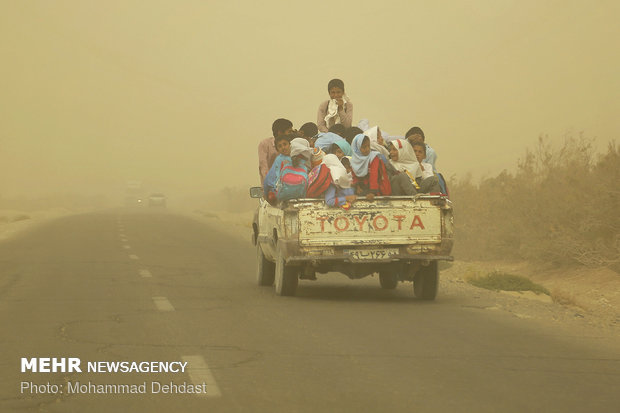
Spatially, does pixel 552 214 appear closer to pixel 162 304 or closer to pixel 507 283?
pixel 507 283

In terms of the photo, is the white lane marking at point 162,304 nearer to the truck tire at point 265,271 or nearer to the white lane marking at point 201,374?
the truck tire at point 265,271

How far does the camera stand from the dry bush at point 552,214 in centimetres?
1938

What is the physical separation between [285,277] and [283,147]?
1882mm

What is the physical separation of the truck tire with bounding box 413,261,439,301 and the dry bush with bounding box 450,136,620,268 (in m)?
5.28

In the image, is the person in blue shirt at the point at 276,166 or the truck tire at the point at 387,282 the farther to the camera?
the truck tire at the point at 387,282

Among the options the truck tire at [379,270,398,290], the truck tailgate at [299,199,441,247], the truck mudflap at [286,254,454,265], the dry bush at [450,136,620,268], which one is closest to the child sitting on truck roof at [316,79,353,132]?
the truck tire at [379,270,398,290]

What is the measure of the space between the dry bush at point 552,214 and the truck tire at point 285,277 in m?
6.83

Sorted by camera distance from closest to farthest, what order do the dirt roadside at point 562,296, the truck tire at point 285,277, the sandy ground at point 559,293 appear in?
1. the dirt roadside at point 562,296
2. the sandy ground at point 559,293
3. the truck tire at point 285,277

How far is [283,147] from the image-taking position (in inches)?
583

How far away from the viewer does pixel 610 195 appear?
63.2ft

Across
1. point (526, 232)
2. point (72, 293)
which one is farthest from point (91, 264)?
point (526, 232)

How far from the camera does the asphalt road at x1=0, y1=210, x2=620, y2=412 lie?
7.56 m

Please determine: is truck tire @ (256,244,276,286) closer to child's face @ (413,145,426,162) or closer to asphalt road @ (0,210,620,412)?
asphalt road @ (0,210,620,412)

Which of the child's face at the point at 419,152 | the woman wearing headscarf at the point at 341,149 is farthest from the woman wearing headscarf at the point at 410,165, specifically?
the woman wearing headscarf at the point at 341,149
